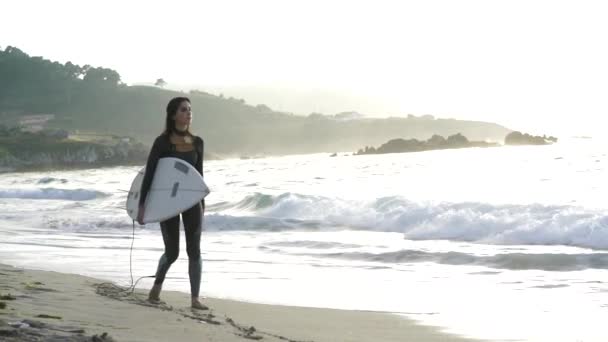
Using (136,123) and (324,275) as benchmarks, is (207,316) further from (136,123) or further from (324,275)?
(136,123)

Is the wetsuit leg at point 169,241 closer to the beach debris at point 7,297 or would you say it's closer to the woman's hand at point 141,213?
the woman's hand at point 141,213

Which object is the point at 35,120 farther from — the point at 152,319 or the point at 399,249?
the point at 152,319

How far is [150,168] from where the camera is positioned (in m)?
6.75

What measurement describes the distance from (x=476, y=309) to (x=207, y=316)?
2562 millimetres

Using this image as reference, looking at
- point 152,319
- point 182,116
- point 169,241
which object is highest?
point 182,116

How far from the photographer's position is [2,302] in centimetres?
542

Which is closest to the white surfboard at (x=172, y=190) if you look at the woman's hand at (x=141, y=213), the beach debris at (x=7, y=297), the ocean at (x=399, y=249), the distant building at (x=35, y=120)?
the woman's hand at (x=141, y=213)

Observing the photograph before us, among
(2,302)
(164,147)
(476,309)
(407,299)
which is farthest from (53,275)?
(476,309)

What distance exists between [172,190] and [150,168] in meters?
0.29

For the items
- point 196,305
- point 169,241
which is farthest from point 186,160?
Result: point 196,305

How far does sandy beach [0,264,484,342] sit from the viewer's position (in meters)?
4.83

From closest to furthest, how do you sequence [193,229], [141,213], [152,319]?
[152,319], [193,229], [141,213]

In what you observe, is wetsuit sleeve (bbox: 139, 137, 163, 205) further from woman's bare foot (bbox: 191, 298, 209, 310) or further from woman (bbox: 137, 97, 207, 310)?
woman's bare foot (bbox: 191, 298, 209, 310)

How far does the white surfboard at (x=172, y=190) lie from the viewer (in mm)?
6586
